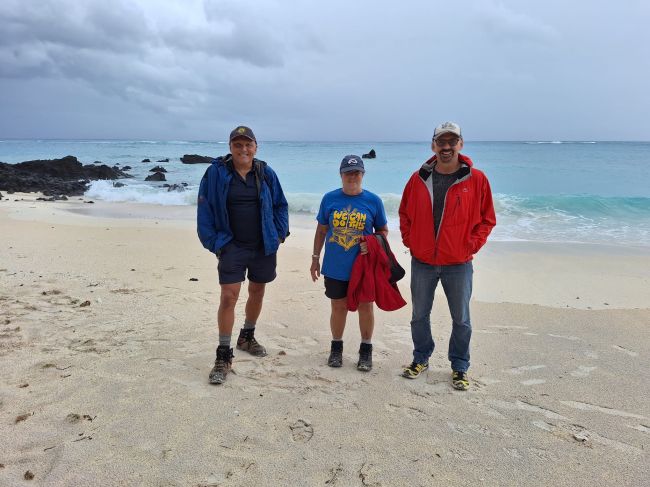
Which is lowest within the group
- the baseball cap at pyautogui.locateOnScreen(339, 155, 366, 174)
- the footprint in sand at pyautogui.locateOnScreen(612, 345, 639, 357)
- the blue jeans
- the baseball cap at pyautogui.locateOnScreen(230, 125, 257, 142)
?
the footprint in sand at pyautogui.locateOnScreen(612, 345, 639, 357)

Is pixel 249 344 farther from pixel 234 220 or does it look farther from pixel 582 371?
pixel 582 371

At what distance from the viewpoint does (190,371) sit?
3.76 m

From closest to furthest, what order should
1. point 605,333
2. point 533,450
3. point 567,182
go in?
point 533,450 → point 605,333 → point 567,182

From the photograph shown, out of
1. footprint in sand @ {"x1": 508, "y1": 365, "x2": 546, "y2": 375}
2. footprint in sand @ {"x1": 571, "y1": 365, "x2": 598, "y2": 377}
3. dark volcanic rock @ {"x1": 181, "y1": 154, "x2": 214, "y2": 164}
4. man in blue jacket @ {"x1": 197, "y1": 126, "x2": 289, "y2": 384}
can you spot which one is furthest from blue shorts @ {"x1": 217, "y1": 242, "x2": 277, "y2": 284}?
dark volcanic rock @ {"x1": 181, "y1": 154, "x2": 214, "y2": 164}

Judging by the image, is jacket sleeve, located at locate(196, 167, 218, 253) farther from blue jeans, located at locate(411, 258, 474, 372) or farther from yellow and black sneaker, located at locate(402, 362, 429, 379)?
yellow and black sneaker, located at locate(402, 362, 429, 379)

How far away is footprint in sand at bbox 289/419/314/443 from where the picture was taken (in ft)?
9.47

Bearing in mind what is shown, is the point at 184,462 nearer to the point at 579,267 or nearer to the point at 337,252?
the point at 337,252

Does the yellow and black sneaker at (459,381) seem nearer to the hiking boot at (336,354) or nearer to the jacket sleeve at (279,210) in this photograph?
the hiking boot at (336,354)

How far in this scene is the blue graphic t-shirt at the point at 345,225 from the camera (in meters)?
3.69

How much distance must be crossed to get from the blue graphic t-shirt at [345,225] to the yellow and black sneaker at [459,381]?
111cm

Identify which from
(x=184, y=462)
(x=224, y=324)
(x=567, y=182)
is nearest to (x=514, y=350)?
(x=224, y=324)

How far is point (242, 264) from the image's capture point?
12.3 feet

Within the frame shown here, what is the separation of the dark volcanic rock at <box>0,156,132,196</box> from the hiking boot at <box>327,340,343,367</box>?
758 inches

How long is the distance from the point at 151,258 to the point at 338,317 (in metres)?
4.63
